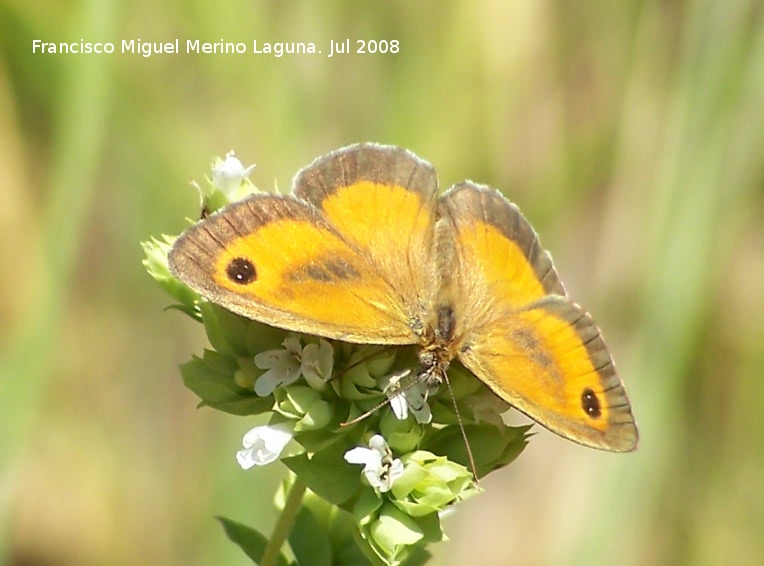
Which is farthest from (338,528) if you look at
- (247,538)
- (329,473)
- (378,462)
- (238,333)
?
(238,333)

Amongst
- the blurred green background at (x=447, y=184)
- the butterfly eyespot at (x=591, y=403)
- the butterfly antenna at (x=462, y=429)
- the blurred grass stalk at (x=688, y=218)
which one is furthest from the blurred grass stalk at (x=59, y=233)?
the blurred grass stalk at (x=688, y=218)

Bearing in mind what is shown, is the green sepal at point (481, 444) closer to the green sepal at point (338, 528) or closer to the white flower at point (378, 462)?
the white flower at point (378, 462)

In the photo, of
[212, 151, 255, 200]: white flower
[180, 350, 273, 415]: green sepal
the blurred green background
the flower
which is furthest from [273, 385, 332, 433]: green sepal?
the blurred green background

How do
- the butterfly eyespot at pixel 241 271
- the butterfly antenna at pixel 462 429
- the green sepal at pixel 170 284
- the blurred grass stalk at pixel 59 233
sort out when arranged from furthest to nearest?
the blurred grass stalk at pixel 59 233 < the green sepal at pixel 170 284 < the butterfly antenna at pixel 462 429 < the butterfly eyespot at pixel 241 271

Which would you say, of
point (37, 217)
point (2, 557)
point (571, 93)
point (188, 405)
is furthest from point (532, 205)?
point (2, 557)

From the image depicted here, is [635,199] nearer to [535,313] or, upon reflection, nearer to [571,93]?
[571,93]

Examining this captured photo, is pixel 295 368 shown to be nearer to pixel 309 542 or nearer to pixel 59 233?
pixel 309 542
